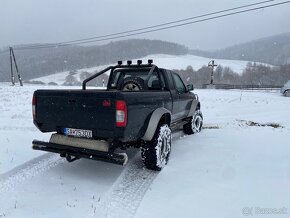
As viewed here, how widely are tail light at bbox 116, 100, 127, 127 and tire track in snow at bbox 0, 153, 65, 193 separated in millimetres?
1984

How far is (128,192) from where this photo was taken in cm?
432

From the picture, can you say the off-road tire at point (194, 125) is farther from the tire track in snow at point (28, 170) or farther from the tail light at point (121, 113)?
the tail light at point (121, 113)

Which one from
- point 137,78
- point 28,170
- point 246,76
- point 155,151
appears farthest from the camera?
point 246,76

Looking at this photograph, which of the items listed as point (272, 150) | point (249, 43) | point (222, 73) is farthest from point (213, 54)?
point (272, 150)

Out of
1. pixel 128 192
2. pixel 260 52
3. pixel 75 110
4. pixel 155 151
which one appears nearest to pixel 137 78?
pixel 155 151

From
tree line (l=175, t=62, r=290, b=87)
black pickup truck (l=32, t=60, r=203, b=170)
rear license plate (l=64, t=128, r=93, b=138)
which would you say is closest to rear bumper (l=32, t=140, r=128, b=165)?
black pickup truck (l=32, t=60, r=203, b=170)

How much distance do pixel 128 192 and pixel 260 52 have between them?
162378 mm

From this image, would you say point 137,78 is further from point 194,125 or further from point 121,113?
point 194,125

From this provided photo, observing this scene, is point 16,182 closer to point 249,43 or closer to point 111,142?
point 111,142

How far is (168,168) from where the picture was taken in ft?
17.5

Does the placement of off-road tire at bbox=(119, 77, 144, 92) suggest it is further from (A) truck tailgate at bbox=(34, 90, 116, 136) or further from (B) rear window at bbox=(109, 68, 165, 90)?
(A) truck tailgate at bbox=(34, 90, 116, 136)

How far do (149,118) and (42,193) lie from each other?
2135 millimetres

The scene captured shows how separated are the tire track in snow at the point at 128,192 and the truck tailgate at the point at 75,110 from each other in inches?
39.0

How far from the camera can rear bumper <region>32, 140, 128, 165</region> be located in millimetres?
4281
